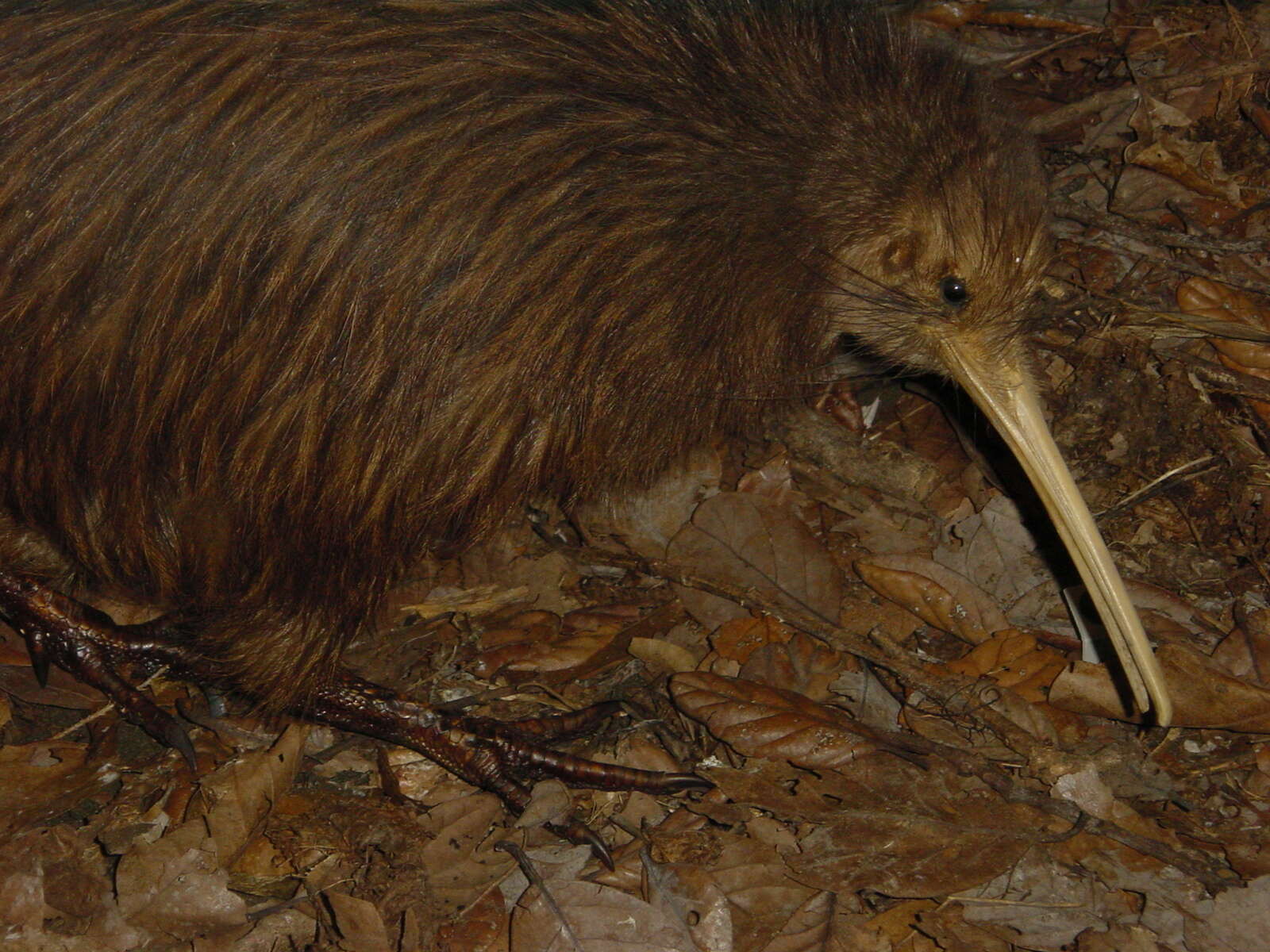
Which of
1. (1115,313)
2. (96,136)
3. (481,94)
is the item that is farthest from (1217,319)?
(96,136)

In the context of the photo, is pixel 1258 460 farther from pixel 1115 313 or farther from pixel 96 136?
pixel 96 136

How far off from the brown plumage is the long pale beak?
0.31ft

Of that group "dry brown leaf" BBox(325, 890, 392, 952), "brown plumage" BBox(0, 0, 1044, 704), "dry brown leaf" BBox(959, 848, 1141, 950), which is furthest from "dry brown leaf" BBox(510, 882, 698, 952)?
"brown plumage" BBox(0, 0, 1044, 704)

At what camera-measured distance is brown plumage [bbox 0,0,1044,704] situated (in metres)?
2.16

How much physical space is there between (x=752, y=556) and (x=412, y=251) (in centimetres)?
121

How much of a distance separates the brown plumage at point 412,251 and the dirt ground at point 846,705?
433mm

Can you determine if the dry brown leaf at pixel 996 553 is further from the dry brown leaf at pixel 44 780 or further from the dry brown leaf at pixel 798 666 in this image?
the dry brown leaf at pixel 44 780

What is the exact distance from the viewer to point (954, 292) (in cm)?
250

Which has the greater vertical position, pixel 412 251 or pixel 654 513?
pixel 412 251

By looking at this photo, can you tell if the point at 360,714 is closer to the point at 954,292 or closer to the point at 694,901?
the point at 694,901

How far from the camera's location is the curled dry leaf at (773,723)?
257 cm

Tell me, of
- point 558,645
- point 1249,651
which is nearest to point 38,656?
point 558,645

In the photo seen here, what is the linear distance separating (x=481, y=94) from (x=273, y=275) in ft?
1.63

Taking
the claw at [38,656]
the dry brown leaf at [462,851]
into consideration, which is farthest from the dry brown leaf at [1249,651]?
the claw at [38,656]
